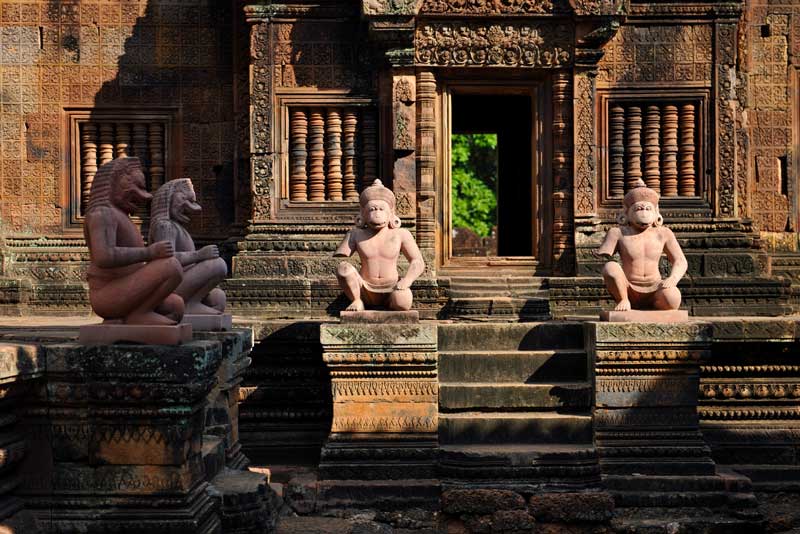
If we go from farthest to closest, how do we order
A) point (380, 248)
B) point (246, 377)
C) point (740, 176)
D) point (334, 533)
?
1. point (740, 176)
2. point (246, 377)
3. point (380, 248)
4. point (334, 533)

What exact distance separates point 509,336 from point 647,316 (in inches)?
42.4

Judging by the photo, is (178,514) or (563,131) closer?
(178,514)

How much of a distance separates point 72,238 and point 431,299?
145 inches

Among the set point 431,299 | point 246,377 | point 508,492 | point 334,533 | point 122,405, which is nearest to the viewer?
point 122,405

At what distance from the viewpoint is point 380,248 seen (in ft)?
24.1

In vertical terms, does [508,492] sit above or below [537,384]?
below

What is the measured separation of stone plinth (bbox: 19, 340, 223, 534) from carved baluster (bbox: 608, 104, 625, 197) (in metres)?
6.18

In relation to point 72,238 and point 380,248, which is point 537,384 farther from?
point 72,238

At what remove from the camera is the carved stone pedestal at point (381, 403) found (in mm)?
7008

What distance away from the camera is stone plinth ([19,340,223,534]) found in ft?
14.6

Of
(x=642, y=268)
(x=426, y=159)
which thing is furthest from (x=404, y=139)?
(x=642, y=268)

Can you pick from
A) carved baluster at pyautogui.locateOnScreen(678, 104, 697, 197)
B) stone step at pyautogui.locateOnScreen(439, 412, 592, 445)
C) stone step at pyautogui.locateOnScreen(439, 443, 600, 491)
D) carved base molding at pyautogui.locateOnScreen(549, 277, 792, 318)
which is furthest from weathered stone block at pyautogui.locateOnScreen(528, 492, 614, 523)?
carved baluster at pyautogui.locateOnScreen(678, 104, 697, 197)

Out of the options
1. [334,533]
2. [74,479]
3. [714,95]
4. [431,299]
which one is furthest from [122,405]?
[714,95]

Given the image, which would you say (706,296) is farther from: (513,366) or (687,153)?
(513,366)
